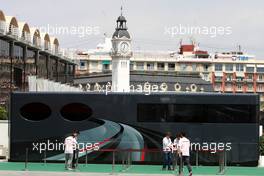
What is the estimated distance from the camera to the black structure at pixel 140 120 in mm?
28312

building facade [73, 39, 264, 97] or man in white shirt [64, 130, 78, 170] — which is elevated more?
building facade [73, 39, 264, 97]

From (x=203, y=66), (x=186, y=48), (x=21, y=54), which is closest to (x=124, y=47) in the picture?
(x=21, y=54)

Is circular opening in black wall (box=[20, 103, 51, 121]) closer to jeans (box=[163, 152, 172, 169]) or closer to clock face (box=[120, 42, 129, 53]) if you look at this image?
jeans (box=[163, 152, 172, 169])

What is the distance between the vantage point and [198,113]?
28.4 meters

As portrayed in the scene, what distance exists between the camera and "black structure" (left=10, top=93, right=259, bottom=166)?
1115 inches

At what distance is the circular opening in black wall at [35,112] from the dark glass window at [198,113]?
374 centimetres

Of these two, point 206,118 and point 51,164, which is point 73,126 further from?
point 206,118

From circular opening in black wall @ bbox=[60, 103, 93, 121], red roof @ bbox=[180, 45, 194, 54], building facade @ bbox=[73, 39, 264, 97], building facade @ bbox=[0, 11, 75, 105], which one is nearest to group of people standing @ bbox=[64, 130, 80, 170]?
circular opening in black wall @ bbox=[60, 103, 93, 121]

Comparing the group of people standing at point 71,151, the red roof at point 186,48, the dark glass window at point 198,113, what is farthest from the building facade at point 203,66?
the group of people standing at point 71,151

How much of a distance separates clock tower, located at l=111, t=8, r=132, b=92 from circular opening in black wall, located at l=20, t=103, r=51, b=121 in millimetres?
59049

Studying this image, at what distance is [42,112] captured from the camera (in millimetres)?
28594

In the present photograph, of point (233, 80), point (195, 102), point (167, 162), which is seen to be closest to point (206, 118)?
point (195, 102)

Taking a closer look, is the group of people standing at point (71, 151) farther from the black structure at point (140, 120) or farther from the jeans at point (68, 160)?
the black structure at point (140, 120)

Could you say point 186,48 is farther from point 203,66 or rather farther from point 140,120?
point 140,120
